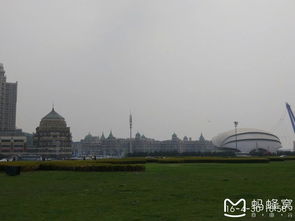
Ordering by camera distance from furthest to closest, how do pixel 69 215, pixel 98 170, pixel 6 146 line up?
pixel 6 146 < pixel 98 170 < pixel 69 215

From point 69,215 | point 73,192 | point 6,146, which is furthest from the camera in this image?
point 6,146

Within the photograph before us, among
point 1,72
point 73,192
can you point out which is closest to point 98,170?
point 73,192

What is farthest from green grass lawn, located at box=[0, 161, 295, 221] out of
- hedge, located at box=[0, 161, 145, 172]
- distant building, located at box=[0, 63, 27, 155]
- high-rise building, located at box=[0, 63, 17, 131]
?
high-rise building, located at box=[0, 63, 17, 131]

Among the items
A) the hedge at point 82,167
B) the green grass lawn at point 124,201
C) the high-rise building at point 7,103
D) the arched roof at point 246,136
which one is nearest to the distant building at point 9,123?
the high-rise building at point 7,103

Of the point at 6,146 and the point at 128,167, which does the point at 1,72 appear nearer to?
the point at 6,146

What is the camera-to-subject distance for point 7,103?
163625mm

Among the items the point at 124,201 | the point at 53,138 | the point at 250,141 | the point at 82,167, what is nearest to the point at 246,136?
the point at 250,141

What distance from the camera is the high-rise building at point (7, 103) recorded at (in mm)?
158500

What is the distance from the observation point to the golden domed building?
14400 cm

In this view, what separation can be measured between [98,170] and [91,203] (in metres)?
15.3

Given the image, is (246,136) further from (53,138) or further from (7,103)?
(7,103)

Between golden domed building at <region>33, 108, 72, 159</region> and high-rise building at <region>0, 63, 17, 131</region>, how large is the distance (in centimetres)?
2181

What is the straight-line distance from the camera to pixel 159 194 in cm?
1456

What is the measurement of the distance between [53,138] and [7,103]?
33.7m
